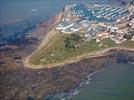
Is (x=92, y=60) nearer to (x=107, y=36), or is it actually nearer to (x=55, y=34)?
(x=107, y=36)

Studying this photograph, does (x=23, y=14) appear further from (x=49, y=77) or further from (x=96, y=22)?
(x=49, y=77)

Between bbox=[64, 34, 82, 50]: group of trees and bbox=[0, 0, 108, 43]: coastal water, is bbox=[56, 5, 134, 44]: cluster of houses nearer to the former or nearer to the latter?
bbox=[64, 34, 82, 50]: group of trees

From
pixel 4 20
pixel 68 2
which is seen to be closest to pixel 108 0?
pixel 68 2

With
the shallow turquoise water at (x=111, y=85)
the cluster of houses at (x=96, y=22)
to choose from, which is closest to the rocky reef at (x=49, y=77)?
the shallow turquoise water at (x=111, y=85)

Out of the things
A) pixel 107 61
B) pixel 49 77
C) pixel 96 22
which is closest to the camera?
pixel 49 77

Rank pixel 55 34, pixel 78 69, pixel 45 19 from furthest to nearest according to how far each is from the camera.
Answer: pixel 45 19 → pixel 55 34 → pixel 78 69

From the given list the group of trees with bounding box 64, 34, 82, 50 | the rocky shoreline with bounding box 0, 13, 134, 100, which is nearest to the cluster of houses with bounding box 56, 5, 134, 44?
the group of trees with bounding box 64, 34, 82, 50

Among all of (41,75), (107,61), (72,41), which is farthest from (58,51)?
(107,61)
